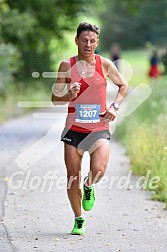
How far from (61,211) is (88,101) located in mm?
2107

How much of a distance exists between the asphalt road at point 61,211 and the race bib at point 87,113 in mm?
1150

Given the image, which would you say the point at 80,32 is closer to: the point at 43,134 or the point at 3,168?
the point at 3,168

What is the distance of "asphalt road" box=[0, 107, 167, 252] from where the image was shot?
782 centimetres

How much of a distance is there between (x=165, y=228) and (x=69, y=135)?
1.48 metres

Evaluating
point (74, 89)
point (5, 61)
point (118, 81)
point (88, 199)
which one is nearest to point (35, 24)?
point (5, 61)

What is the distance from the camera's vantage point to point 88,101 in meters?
8.06

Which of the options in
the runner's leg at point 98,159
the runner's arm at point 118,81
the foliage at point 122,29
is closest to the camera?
the runner's leg at point 98,159

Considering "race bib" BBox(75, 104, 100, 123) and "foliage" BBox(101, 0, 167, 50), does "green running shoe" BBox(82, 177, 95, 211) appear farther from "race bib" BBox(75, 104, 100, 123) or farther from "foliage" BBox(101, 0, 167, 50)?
"foliage" BBox(101, 0, 167, 50)

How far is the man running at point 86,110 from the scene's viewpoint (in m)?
8.00

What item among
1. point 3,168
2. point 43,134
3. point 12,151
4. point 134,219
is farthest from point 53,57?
point 134,219

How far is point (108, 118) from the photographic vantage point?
26.5 feet

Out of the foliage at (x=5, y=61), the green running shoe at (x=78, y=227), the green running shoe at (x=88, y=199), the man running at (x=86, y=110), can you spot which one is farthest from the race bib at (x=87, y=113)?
the foliage at (x=5, y=61)

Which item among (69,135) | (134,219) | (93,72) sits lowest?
(134,219)

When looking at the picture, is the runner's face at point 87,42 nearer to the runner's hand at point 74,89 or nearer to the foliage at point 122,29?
the runner's hand at point 74,89
